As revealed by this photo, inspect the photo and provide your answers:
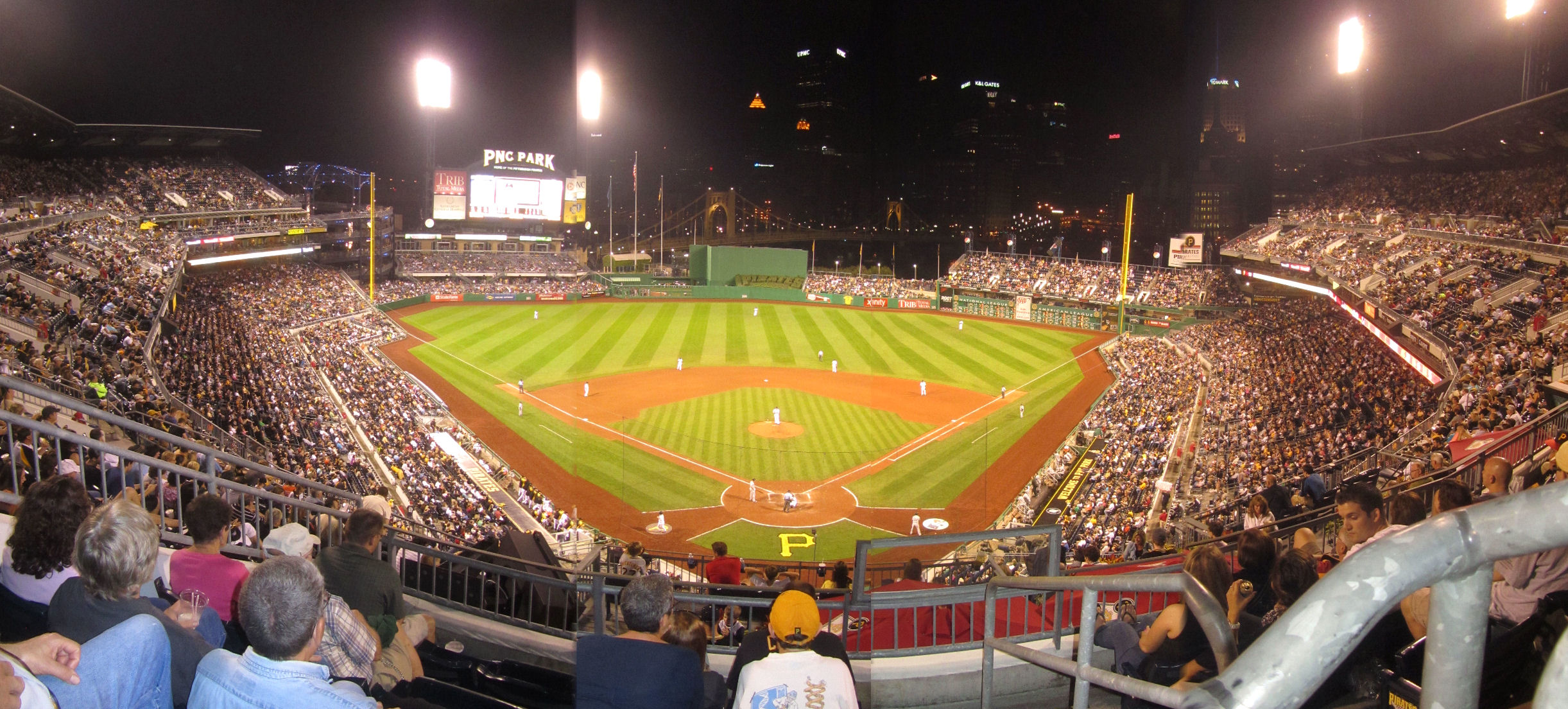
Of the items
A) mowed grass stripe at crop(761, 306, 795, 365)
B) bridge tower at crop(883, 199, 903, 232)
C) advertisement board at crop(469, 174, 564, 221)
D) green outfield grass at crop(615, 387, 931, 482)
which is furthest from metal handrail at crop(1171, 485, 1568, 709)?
bridge tower at crop(883, 199, 903, 232)

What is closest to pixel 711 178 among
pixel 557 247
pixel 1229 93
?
pixel 557 247

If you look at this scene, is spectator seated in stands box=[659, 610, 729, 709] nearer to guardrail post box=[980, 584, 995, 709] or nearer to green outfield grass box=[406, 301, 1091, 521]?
guardrail post box=[980, 584, 995, 709]

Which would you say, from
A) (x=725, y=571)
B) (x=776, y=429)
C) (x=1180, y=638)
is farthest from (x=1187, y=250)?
(x=1180, y=638)

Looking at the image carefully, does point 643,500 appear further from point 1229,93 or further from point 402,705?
point 1229,93

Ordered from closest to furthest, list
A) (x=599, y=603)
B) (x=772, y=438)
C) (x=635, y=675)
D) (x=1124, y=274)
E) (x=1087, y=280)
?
(x=635, y=675)
(x=599, y=603)
(x=772, y=438)
(x=1124, y=274)
(x=1087, y=280)

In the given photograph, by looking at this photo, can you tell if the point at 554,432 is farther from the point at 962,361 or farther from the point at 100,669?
the point at 100,669

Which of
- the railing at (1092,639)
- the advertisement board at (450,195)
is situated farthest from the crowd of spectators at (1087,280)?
the railing at (1092,639)

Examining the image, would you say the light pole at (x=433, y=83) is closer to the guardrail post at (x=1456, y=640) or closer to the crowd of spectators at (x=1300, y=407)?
the crowd of spectators at (x=1300, y=407)
